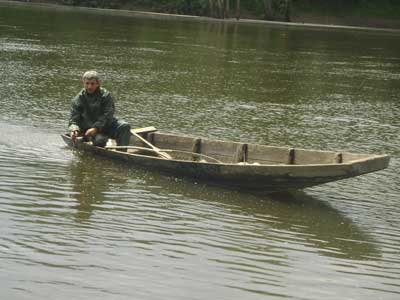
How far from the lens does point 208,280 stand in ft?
24.9

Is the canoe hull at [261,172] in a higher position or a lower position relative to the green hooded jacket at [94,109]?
lower

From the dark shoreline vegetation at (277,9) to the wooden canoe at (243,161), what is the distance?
155 feet

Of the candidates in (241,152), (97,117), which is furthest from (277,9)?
(241,152)

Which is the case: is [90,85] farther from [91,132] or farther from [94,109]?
[91,132]

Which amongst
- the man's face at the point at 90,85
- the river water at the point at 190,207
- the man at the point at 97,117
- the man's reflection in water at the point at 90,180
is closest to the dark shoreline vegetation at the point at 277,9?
the river water at the point at 190,207

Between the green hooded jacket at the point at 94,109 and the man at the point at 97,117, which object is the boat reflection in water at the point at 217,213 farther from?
the green hooded jacket at the point at 94,109

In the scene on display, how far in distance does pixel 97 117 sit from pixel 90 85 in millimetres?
523

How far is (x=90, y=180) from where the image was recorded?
36.4ft

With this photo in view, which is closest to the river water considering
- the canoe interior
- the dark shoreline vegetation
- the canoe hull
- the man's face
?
the canoe hull

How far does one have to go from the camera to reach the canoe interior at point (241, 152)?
424 inches

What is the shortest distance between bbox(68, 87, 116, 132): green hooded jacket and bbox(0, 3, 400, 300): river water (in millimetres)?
526

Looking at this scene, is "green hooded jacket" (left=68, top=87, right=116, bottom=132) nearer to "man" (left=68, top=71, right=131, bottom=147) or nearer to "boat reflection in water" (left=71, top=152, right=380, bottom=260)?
"man" (left=68, top=71, right=131, bottom=147)

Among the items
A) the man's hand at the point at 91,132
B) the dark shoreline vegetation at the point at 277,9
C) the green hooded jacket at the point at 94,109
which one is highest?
the dark shoreline vegetation at the point at 277,9

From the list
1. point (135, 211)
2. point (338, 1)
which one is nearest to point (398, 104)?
point (135, 211)
